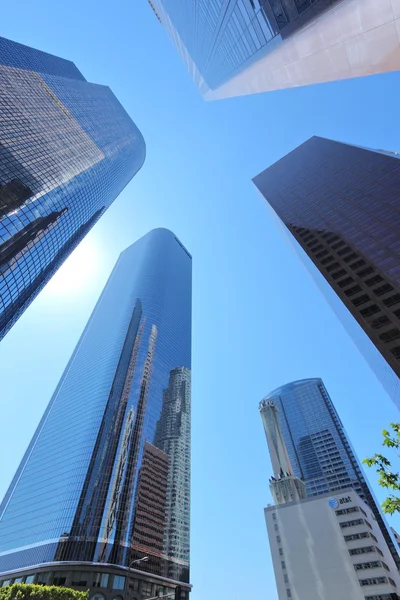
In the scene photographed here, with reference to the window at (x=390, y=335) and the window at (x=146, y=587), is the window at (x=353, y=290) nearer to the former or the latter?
the window at (x=390, y=335)

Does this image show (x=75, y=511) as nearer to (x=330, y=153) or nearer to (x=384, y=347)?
(x=384, y=347)

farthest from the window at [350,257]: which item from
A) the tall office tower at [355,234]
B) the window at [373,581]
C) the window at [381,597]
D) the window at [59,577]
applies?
the window at [59,577]

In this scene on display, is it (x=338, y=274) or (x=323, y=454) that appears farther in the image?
(x=323, y=454)

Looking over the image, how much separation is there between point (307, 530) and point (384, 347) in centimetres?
6968

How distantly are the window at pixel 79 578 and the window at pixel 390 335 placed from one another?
93.5m

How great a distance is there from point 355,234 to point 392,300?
22.5 m

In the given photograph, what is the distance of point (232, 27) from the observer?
31.7 metres

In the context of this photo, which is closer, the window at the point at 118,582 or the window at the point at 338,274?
the window at the point at 338,274

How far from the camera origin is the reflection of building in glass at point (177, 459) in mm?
120062

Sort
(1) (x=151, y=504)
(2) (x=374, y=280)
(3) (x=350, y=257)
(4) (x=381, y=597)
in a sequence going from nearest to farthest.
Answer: (2) (x=374, y=280)
(3) (x=350, y=257)
(4) (x=381, y=597)
(1) (x=151, y=504)

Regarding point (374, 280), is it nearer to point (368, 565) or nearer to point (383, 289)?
point (383, 289)

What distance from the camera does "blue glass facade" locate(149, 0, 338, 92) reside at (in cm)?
1724

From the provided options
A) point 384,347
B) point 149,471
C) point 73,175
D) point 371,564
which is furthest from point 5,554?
point 384,347

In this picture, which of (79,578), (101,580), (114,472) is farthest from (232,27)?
(101,580)
